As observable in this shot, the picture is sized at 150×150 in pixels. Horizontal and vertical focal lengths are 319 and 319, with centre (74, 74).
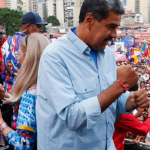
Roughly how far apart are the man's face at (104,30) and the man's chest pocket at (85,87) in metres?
0.14

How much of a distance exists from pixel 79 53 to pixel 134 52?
11.3 m

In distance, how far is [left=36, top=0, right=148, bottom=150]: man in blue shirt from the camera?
1055mm

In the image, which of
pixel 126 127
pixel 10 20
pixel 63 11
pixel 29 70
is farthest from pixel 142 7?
pixel 29 70

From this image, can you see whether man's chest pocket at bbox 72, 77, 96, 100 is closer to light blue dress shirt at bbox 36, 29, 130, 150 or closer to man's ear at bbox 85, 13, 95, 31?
light blue dress shirt at bbox 36, 29, 130, 150

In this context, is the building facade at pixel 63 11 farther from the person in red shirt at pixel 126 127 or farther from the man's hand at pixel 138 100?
the man's hand at pixel 138 100

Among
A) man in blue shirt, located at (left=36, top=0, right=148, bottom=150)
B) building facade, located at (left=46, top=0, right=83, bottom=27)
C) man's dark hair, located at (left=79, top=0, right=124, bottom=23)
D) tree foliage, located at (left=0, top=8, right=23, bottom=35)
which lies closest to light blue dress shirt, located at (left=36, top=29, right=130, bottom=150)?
man in blue shirt, located at (left=36, top=0, right=148, bottom=150)

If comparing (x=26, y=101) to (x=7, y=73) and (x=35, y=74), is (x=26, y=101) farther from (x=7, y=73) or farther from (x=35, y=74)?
(x=7, y=73)

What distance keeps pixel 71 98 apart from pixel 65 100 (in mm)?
21

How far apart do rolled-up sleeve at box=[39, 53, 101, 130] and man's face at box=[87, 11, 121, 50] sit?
6.1 inches

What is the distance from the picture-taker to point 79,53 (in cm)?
116

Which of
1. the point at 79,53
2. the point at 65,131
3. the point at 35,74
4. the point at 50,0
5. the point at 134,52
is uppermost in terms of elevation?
the point at 50,0

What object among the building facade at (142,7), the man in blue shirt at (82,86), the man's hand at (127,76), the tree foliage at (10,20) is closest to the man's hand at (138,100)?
the man in blue shirt at (82,86)

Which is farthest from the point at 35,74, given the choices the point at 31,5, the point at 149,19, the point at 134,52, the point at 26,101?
the point at 31,5

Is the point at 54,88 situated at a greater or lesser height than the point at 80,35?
lesser
